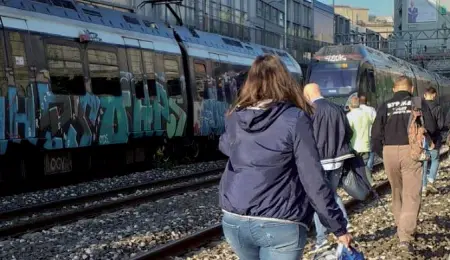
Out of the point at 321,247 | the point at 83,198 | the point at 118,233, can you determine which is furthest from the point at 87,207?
the point at 321,247

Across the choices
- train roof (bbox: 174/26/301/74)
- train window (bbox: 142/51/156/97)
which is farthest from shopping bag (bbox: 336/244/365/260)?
train roof (bbox: 174/26/301/74)

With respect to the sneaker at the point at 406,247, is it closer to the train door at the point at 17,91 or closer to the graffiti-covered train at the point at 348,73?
the train door at the point at 17,91

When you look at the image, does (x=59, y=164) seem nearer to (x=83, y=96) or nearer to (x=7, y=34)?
(x=83, y=96)

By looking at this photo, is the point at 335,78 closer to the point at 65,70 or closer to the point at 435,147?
the point at 65,70

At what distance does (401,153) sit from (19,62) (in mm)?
7214

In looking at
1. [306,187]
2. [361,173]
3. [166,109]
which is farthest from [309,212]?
[166,109]

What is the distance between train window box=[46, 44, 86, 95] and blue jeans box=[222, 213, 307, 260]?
9980mm

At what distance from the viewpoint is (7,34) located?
1184 cm

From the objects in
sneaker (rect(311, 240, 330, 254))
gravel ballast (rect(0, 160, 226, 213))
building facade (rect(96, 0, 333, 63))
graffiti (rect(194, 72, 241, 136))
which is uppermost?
building facade (rect(96, 0, 333, 63))

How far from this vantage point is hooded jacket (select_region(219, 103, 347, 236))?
11.3 ft

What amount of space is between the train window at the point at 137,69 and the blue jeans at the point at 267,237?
1243 centimetres

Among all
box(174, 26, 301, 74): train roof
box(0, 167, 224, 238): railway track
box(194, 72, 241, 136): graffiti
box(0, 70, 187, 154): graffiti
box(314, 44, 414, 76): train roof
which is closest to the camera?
box(0, 167, 224, 238): railway track

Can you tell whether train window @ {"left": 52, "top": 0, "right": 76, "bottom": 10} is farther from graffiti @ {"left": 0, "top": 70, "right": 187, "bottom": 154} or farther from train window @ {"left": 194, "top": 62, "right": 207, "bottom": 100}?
train window @ {"left": 194, "top": 62, "right": 207, "bottom": 100}

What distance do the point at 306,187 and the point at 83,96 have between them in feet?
35.8
